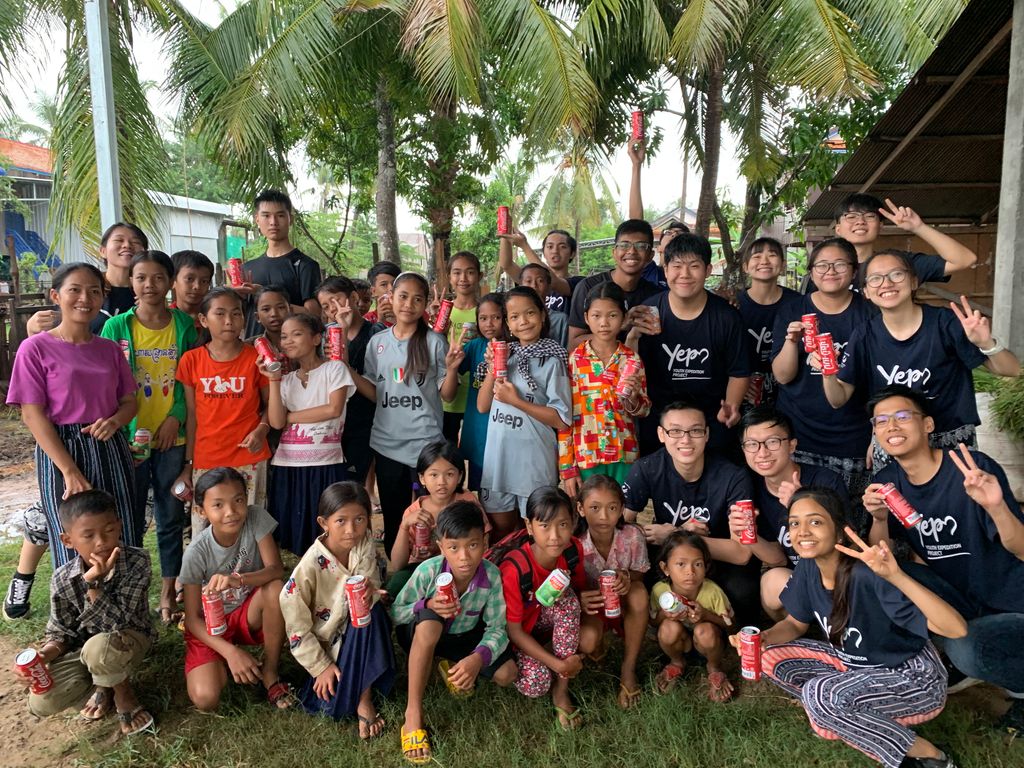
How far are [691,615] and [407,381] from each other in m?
1.84

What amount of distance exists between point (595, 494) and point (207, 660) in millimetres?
1785

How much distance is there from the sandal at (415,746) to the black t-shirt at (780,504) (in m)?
1.75

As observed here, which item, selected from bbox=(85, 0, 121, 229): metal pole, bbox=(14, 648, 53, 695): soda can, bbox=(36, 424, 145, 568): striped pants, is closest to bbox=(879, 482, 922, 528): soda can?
bbox=(14, 648, 53, 695): soda can

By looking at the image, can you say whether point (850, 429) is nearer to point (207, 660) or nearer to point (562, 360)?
point (562, 360)

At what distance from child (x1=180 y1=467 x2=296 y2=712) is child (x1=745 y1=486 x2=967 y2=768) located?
193 centimetres

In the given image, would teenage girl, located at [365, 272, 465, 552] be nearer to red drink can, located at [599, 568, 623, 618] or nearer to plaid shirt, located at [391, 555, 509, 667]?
plaid shirt, located at [391, 555, 509, 667]

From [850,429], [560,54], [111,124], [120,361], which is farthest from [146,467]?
[560,54]

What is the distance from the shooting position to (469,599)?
10.3ft

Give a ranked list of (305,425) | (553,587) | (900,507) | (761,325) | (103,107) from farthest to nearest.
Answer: (103,107), (761,325), (305,425), (553,587), (900,507)

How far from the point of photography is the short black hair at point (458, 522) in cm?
301

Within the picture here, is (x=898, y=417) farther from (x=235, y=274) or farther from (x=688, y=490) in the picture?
(x=235, y=274)

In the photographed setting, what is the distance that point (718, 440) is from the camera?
3.87 metres

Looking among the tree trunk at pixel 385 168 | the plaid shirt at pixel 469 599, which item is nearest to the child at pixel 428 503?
the plaid shirt at pixel 469 599

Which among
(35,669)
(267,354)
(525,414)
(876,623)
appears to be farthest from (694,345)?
(35,669)
